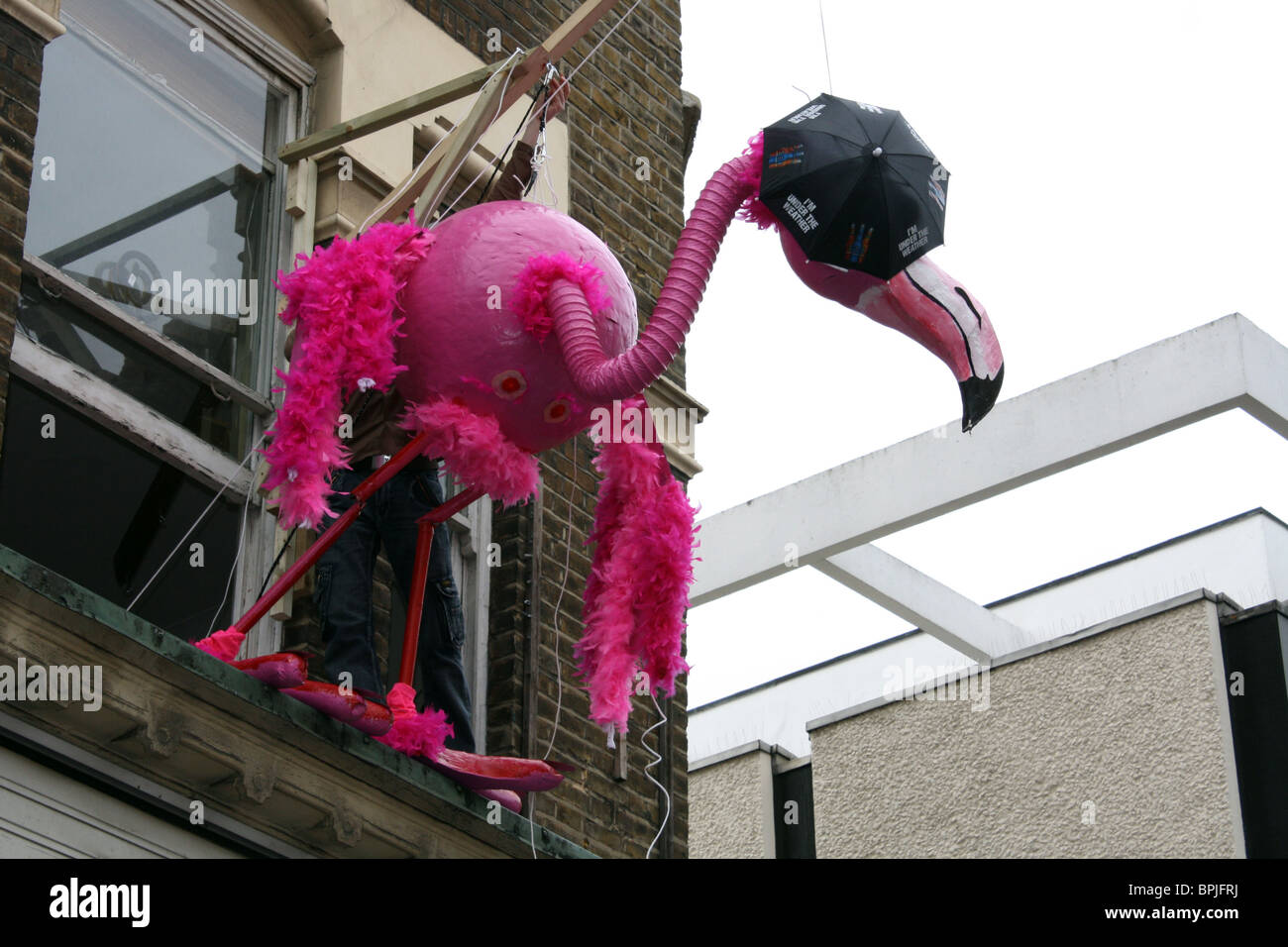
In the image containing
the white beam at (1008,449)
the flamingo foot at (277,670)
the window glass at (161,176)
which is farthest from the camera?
the white beam at (1008,449)

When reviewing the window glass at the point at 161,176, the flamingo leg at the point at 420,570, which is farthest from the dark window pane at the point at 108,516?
the flamingo leg at the point at 420,570

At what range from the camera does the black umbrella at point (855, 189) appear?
7633mm

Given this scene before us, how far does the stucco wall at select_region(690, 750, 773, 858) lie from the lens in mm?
18719

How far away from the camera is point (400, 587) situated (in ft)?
28.2

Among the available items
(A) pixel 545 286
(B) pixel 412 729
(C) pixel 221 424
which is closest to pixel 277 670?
(B) pixel 412 729

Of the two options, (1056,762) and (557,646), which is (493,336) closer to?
(557,646)

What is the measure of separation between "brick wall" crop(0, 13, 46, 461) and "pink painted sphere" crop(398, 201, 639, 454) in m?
1.25

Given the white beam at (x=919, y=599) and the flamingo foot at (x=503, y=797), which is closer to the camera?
the flamingo foot at (x=503, y=797)

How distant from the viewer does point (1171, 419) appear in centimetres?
1441

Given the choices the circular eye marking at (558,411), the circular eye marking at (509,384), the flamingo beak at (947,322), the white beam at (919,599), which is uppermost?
the white beam at (919,599)

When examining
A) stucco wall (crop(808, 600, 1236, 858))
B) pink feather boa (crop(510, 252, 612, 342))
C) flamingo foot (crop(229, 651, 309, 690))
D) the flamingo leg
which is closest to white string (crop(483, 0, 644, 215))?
pink feather boa (crop(510, 252, 612, 342))

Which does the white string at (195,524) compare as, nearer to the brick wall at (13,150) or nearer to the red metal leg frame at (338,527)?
the red metal leg frame at (338,527)

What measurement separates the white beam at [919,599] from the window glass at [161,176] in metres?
7.59

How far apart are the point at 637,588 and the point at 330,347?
1301 mm
